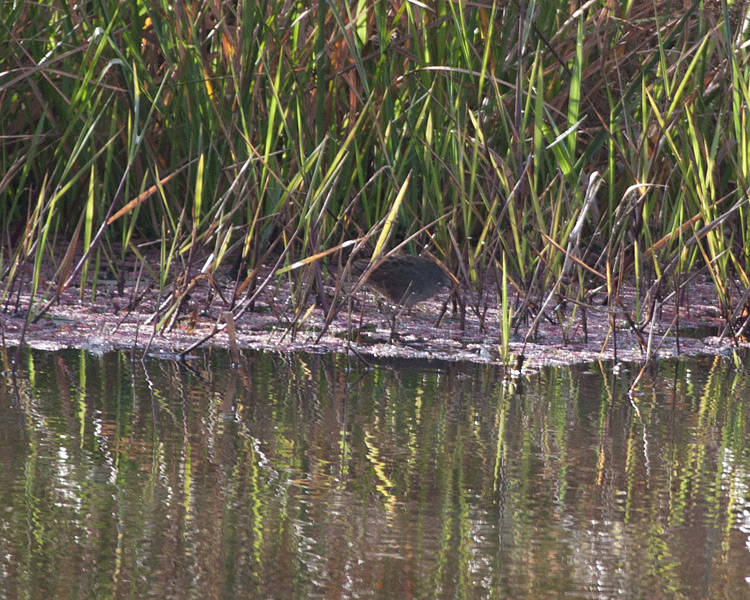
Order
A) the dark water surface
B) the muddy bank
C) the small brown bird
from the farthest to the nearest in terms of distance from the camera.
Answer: the small brown bird < the muddy bank < the dark water surface

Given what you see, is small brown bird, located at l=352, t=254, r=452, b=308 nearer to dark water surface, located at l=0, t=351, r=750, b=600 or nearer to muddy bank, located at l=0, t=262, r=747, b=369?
muddy bank, located at l=0, t=262, r=747, b=369

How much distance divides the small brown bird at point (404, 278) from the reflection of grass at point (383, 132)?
1.8 inches

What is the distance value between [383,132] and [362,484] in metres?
1.29

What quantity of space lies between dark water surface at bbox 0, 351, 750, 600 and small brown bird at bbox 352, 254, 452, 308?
510 millimetres

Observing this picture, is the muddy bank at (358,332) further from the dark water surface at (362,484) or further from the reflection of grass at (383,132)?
the dark water surface at (362,484)

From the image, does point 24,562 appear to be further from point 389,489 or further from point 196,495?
point 389,489

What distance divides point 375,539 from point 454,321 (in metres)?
1.24

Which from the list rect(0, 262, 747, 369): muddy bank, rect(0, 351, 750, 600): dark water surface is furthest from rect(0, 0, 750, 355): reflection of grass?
rect(0, 351, 750, 600): dark water surface

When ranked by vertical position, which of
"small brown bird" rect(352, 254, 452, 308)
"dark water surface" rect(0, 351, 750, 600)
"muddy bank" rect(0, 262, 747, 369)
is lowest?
"dark water surface" rect(0, 351, 750, 600)

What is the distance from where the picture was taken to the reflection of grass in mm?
1907

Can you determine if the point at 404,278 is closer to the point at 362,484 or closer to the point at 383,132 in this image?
the point at 383,132

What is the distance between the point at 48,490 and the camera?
1033mm

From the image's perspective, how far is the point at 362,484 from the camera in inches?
43.6

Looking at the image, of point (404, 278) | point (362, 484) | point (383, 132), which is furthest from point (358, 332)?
point (362, 484)
